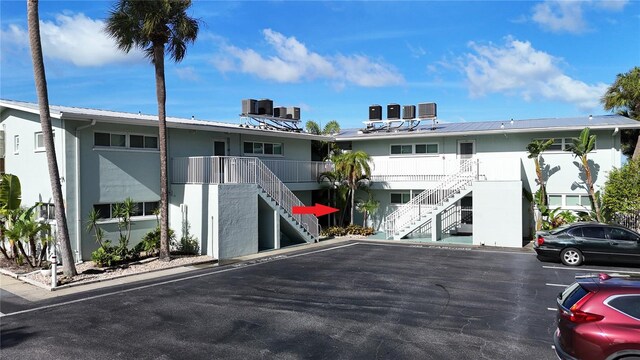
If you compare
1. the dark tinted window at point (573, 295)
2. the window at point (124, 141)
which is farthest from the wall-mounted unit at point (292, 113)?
the dark tinted window at point (573, 295)

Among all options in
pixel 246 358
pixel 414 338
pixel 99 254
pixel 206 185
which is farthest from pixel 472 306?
pixel 99 254

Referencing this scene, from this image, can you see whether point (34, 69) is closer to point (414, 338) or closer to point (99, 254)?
point (99, 254)

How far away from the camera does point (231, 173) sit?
17.8m

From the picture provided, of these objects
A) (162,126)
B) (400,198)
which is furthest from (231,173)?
(400,198)

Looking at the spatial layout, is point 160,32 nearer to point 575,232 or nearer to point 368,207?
point 368,207

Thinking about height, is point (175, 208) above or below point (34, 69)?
below

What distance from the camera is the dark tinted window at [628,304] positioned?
6016 mm

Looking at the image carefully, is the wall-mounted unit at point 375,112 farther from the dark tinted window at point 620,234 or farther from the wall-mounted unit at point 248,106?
the dark tinted window at point 620,234

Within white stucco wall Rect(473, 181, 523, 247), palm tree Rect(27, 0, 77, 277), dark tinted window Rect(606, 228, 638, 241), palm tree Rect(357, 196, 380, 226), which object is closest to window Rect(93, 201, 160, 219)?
palm tree Rect(27, 0, 77, 277)

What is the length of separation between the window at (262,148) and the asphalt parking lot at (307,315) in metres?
8.54

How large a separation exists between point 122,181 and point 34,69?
5357 mm

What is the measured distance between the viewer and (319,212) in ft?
81.3

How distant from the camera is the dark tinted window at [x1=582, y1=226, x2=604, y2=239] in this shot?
15190 mm

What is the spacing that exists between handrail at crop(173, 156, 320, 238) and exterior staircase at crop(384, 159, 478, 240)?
5.71 meters
